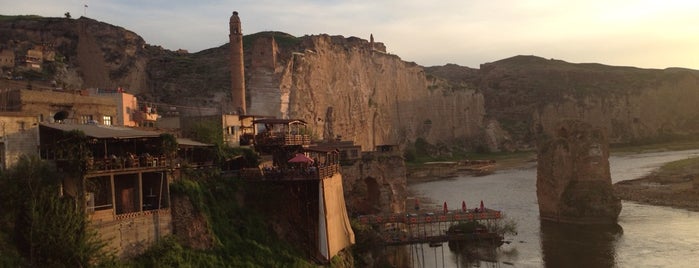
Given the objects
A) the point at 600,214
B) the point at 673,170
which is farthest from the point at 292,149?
the point at 673,170

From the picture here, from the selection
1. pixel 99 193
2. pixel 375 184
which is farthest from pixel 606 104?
pixel 99 193

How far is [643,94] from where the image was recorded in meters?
148

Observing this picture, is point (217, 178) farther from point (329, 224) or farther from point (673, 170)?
point (673, 170)

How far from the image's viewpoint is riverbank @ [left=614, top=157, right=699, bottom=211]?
190 feet

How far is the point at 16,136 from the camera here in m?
20.9

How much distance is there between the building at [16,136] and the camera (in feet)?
67.0

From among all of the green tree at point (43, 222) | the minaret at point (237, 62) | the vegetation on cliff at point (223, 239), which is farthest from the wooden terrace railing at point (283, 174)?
the minaret at point (237, 62)

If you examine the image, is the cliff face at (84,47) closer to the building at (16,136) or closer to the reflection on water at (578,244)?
the building at (16,136)

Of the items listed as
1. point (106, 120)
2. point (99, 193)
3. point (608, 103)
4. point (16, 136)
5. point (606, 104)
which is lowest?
point (99, 193)

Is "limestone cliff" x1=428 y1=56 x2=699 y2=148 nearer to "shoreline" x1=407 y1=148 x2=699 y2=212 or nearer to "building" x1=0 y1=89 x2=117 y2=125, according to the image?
"shoreline" x1=407 y1=148 x2=699 y2=212

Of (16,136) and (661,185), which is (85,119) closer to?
(16,136)

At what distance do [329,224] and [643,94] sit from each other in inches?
5388

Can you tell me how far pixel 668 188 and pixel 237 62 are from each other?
139 ft

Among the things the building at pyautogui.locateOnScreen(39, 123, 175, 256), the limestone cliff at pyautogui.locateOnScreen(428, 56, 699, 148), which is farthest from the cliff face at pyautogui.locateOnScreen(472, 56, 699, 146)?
the building at pyautogui.locateOnScreen(39, 123, 175, 256)
